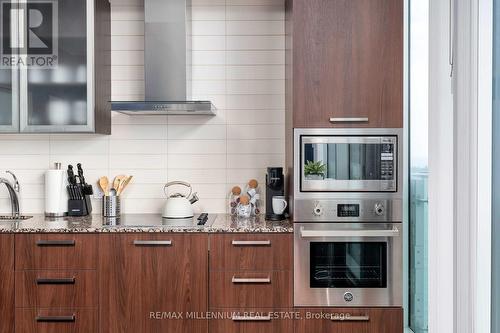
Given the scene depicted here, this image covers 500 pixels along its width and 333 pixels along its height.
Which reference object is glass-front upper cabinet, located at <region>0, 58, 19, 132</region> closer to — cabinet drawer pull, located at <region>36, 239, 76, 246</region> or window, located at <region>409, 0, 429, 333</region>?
cabinet drawer pull, located at <region>36, 239, 76, 246</region>

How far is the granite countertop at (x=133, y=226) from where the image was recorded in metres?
2.63

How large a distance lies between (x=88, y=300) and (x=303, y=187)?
1328mm

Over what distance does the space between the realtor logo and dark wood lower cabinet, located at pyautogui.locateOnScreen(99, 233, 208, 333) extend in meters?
1.20

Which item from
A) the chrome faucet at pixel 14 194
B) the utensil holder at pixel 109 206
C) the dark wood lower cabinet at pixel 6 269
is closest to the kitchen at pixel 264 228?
the dark wood lower cabinet at pixel 6 269

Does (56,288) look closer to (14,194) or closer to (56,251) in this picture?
(56,251)

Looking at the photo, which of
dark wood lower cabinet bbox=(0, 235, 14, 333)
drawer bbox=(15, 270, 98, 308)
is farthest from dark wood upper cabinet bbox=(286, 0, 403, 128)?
dark wood lower cabinet bbox=(0, 235, 14, 333)

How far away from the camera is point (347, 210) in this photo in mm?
2705

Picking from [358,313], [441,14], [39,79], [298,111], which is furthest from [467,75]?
[39,79]

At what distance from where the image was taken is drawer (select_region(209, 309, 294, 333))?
2.65 metres

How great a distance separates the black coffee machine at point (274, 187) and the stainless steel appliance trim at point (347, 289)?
0.89 feet

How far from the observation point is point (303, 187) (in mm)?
2707

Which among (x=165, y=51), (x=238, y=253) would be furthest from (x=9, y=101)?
(x=238, y=253)

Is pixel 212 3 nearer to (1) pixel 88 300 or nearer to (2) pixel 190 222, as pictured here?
(2) pixel 190 222

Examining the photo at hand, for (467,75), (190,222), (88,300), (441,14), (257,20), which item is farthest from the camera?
(257,20)
